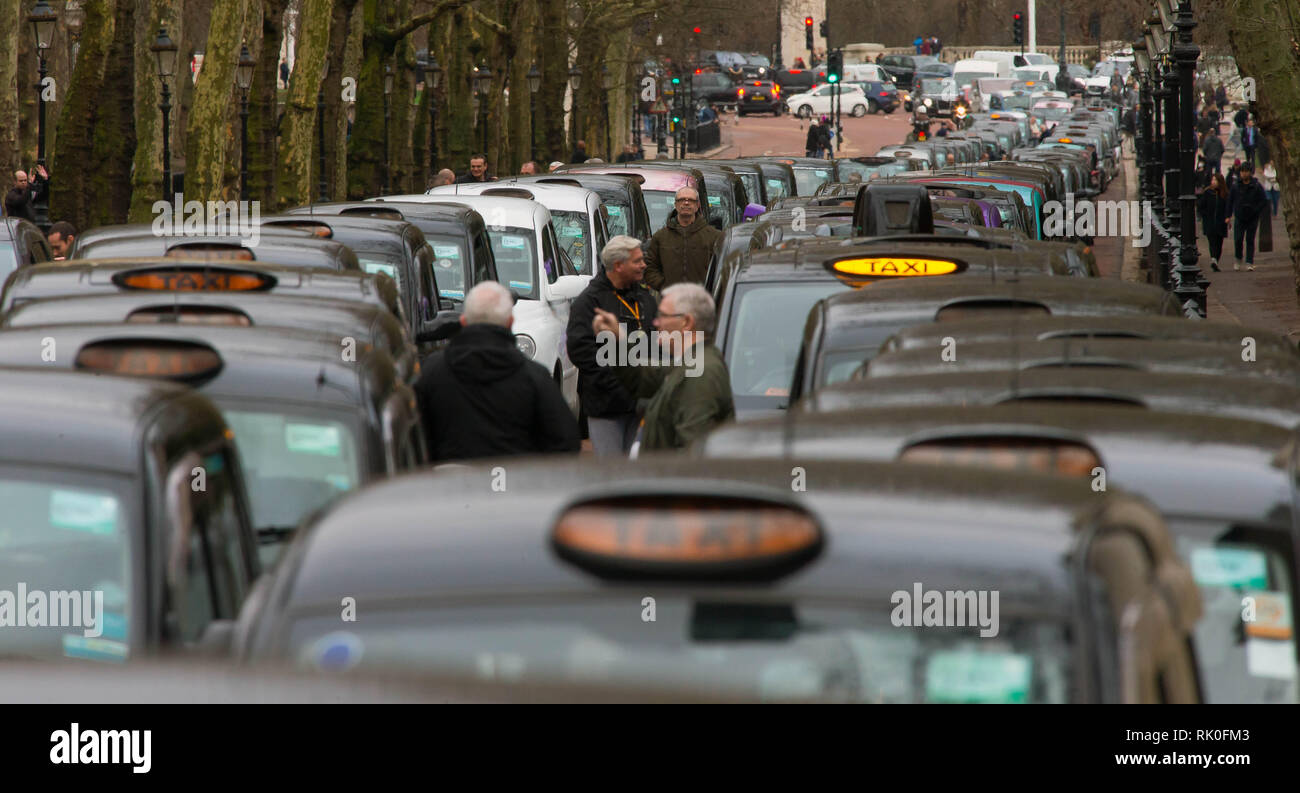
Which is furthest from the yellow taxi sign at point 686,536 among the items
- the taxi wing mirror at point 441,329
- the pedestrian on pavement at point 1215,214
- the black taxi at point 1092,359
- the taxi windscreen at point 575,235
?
the pedestrian on pavement at point 1215,214

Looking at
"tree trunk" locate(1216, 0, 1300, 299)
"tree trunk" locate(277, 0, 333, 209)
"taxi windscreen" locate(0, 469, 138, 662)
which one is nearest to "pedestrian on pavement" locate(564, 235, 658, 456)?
"taxi windscreen" locate(0, 469, 138, 662)

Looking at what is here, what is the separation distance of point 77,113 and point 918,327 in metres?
23.5

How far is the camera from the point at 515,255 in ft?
54.0

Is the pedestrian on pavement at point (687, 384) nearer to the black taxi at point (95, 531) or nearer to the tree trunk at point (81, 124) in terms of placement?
the black taxi at point (95, 531)

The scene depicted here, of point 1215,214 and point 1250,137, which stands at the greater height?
point 1250,137

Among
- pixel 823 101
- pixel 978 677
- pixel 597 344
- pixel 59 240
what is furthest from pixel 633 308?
pixel 823 101

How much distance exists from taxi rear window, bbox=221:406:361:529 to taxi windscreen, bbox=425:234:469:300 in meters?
8.38

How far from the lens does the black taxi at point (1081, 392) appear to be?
5.08m

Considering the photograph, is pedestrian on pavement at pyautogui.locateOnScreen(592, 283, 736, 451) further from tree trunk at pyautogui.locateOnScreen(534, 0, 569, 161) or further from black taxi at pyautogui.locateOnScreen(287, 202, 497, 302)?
tree trunk at pyautogui.locateOnScreen(534, 0, 569, 161)

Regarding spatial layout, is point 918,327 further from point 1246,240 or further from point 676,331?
point 1246,240

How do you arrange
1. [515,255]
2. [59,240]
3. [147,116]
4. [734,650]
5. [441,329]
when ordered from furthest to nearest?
1. [147,116]
2. [59,240]
3. [515,255]
4. [441,329]
5. [734,650]

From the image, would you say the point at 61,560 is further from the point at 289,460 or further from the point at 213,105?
the point at 213,105

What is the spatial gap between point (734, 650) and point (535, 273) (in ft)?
43.7

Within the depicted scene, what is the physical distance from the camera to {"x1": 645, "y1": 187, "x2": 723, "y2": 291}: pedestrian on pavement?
17.0 metres
